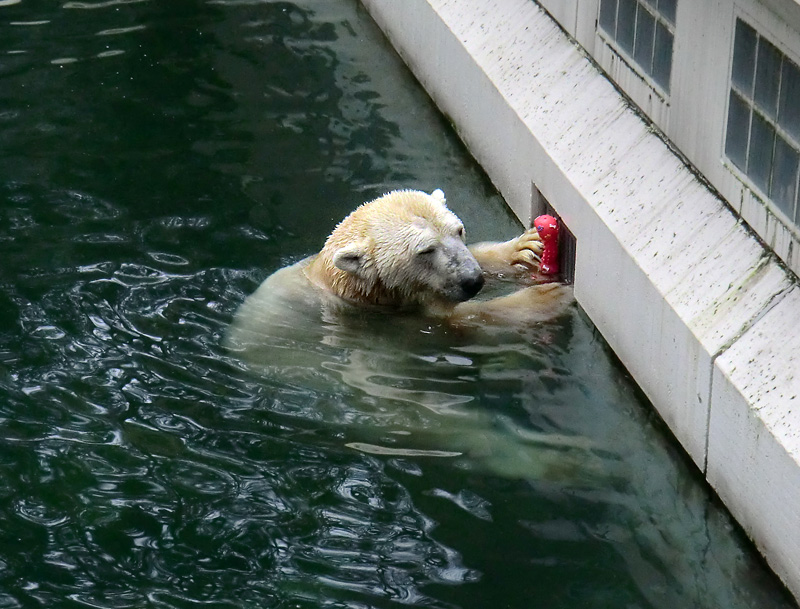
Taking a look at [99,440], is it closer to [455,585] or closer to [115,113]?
[455,585]

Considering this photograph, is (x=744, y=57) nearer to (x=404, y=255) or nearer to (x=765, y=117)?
(x=765, y=117)

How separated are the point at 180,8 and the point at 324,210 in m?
3.72

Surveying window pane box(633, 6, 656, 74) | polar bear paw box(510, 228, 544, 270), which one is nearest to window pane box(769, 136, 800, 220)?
window pane box(633, 6, 656, 74)

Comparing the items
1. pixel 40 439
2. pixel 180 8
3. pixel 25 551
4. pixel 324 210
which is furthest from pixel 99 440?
pixel 180 8

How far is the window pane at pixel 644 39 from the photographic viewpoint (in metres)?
6.56

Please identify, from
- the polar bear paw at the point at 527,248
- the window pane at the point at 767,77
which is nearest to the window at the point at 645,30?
the window pane at the point at 767,77

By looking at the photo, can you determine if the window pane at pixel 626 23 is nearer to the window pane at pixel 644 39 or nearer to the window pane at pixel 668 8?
the window pane at pixel 644 39

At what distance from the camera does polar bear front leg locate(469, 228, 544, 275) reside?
714 centimetres

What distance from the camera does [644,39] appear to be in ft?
21.9

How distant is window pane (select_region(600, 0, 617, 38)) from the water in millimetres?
1398

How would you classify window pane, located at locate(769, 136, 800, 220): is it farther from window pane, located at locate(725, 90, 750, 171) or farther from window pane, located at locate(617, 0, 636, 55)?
window pane, located at locate(617, 0, 636, 55)

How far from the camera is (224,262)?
297 inches

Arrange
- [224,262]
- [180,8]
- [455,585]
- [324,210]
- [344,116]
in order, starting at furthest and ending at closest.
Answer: [180,8] < [344,116] < [324,210] < [224,262] < [455,585]

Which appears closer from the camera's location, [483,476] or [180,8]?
[483,476]
